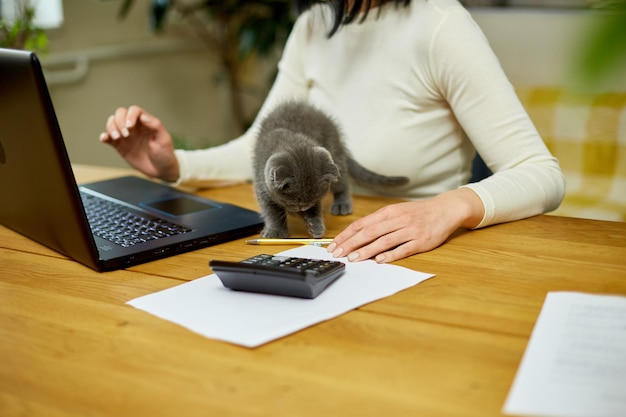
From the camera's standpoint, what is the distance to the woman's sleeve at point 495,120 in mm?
1147

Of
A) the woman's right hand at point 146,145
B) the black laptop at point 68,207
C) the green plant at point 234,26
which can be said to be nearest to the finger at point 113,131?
the woman's right hand at point 146,145

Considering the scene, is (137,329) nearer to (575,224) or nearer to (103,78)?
(575,224)

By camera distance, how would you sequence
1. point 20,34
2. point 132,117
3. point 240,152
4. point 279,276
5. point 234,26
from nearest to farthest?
point 279,276 → point 132,117 → point 240,152 → point 20,34 → point 234,26

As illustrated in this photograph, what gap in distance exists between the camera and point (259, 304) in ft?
2.70

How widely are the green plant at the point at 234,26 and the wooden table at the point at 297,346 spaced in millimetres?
1902

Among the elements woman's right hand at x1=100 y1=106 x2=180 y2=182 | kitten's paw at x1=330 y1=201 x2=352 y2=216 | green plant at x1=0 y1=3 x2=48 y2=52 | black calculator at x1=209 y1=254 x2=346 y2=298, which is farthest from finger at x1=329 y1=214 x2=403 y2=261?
green plant at x1=0 y1=3 x2=48 y2=52

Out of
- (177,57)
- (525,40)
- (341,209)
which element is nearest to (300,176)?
(341,209)

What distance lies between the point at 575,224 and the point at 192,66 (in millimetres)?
2559

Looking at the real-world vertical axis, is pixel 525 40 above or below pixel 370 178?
above

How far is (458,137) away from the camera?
4.70 feet

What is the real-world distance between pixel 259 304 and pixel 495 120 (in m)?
0.61

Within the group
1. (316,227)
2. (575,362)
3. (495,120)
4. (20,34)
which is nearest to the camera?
(575,362)

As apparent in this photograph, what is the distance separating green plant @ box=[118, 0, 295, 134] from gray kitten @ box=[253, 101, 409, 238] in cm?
160

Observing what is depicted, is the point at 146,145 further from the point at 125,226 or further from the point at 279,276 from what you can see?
the point at 279,276
